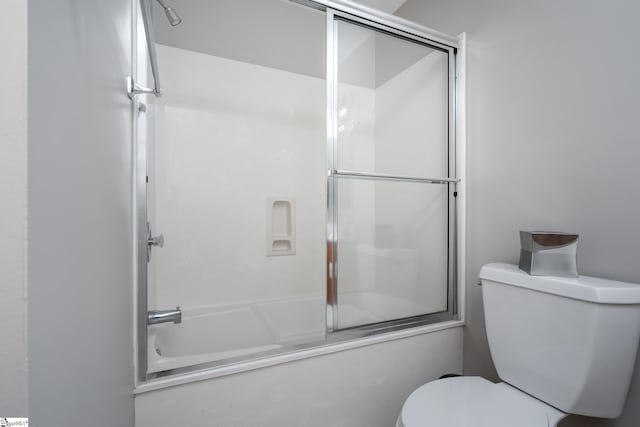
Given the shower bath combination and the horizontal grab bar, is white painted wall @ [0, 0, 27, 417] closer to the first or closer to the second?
the shower bath combination

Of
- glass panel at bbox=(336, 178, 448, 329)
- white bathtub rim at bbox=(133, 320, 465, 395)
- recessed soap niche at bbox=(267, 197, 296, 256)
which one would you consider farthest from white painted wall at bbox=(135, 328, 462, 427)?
recessed soap niche at bbox=(267, 197, 296, 256)

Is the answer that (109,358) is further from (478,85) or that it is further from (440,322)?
(478,85)

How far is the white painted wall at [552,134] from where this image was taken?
941mm

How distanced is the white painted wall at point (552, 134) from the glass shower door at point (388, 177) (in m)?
0.16

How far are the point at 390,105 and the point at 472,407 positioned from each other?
4.03 feet

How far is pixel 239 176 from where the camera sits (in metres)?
1.93

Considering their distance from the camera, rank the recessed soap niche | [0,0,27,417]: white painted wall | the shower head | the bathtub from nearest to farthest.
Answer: [0,0,27,417]: white painted wall → the shower head → the bathtub → the recessed soap niche

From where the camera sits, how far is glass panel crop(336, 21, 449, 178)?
1.29 m

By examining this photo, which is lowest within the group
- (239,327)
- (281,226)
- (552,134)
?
(239,327)

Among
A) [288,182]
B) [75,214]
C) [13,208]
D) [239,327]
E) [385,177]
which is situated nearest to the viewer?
[13,208]

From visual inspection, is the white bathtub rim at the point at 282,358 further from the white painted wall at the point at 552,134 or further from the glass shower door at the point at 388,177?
the white painted wall at the point at 552,134

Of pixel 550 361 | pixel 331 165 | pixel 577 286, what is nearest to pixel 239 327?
pixel 331 165

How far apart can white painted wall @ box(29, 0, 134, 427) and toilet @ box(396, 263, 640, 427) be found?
0.79m

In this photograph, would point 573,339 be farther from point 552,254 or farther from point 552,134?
point 552,134
